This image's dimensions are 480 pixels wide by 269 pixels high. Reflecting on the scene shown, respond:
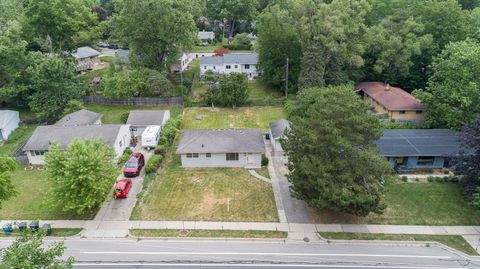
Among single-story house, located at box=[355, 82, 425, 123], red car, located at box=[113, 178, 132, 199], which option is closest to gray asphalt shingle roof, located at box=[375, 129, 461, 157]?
single-story house, located at box=[355, 82, 425, 123]

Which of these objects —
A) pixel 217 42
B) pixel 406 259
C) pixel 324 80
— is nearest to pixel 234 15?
pixel 217 42

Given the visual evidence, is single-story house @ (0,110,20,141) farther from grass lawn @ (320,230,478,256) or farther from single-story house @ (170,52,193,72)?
grass lawn @ (320,230,478,256)

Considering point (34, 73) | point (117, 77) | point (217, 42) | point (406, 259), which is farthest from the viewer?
point (217, 42)

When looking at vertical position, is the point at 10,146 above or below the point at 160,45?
below

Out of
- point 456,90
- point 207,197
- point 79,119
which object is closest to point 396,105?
point 456,90

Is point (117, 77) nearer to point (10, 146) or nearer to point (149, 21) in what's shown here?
point (149, 21)

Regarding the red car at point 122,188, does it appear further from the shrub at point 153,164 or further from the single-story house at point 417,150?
the single-story house at point 417,150
